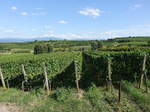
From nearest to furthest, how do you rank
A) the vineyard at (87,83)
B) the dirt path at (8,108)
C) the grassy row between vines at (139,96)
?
the grassy row between vines at (139,96)
the vineyard at (87,83)
the dirt path at (8,108)

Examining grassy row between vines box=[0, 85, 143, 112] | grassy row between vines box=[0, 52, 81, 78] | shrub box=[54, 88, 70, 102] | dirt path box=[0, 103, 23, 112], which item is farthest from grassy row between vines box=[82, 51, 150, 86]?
dirt path box=[0, 103, 23, 112]

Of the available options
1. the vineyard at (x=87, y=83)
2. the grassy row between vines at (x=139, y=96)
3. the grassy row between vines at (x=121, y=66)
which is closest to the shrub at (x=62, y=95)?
the vineyard at (x=87, y=83)

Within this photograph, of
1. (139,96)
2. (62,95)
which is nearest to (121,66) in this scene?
(139,96)

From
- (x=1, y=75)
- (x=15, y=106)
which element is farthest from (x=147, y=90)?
(x=1, y=75)

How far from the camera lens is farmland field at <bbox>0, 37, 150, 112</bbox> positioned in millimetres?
6648

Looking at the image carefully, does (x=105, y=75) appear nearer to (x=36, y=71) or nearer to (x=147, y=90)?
(x=147, y=90)

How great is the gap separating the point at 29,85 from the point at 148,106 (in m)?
6.95

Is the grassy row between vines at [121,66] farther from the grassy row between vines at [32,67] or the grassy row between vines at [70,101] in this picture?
the grassy row between vines at [32,67]

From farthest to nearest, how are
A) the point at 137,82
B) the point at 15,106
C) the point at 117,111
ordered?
the point at 137,82
the point at 15,106
the point at 117,111

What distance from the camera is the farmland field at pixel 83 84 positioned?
21.8 ft

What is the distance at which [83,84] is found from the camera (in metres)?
9.23

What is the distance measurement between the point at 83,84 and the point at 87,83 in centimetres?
27

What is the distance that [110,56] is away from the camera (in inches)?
348

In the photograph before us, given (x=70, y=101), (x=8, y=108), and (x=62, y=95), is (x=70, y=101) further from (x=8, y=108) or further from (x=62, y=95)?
(x=8, y=108)
